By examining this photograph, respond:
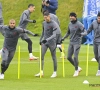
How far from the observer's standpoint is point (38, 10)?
53188 millimetres

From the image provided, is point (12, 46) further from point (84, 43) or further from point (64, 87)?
point (84, 43)

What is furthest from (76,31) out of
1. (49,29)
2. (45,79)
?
(45,79)

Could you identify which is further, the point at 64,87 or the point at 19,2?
the point at 19,2

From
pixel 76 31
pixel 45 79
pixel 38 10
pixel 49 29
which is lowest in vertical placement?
pixel 38 10

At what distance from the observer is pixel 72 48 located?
1741cm

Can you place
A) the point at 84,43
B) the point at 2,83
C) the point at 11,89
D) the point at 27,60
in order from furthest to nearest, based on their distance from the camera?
1. the point at 84,43
2. the point at 27,60
3. the point at 2,83
4. the point at 11,89

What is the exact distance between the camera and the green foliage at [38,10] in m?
49.5

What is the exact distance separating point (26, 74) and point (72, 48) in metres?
1.68

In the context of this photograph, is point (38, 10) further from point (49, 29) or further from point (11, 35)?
point (11, 35)

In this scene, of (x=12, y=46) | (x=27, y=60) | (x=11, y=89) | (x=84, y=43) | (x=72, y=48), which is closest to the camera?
(x=11, y=89)

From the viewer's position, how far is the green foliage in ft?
162

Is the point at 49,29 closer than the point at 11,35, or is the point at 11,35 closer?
the point at 11,35

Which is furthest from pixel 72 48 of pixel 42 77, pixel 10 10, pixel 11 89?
pixel 10 10

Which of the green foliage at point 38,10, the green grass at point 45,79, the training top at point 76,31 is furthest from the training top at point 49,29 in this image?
the green foliage at point 38,10
